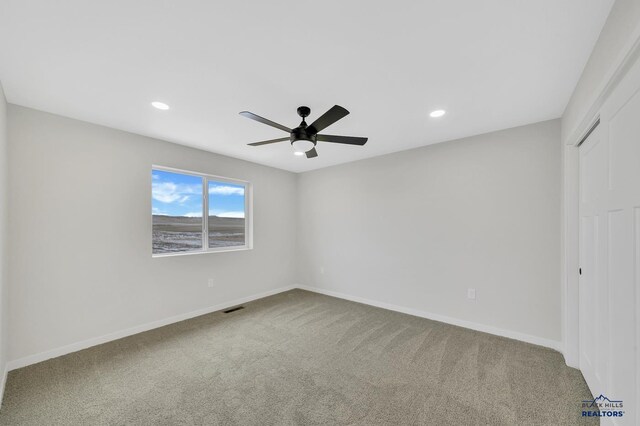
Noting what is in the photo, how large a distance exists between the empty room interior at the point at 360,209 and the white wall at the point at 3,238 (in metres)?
0.04

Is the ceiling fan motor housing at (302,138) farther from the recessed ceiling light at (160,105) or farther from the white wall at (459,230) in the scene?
the white wall at (459,230)

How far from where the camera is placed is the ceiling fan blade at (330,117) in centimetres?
177

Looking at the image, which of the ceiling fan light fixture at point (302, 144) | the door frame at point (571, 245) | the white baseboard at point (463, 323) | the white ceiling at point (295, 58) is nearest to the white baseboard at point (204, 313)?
the white baseboard at point (463, 323)

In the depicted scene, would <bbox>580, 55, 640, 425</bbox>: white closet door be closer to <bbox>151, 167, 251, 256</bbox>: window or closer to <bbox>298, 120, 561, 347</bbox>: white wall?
<bbox>298, 120, 561, 347</bbox>: white wall

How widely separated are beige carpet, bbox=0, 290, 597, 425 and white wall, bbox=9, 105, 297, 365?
35 cm

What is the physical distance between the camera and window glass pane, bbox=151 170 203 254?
11.1ft

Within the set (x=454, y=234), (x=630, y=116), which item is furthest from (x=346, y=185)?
(x=630, y=116)

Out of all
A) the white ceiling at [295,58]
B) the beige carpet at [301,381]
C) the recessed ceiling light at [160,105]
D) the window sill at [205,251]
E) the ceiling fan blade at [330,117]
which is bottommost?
the beige carpet at [301,381]

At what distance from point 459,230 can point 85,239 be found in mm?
4441

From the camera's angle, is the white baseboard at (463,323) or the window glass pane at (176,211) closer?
the white baseboard at (463,323)

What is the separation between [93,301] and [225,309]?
163 cm

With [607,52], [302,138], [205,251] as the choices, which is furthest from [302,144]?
[205,251]

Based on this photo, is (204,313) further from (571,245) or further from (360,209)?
(571,245)

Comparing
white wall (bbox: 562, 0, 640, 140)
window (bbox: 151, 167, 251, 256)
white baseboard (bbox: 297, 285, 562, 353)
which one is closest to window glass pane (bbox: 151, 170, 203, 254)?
window (bbox: 151, 167, 251, 256)
